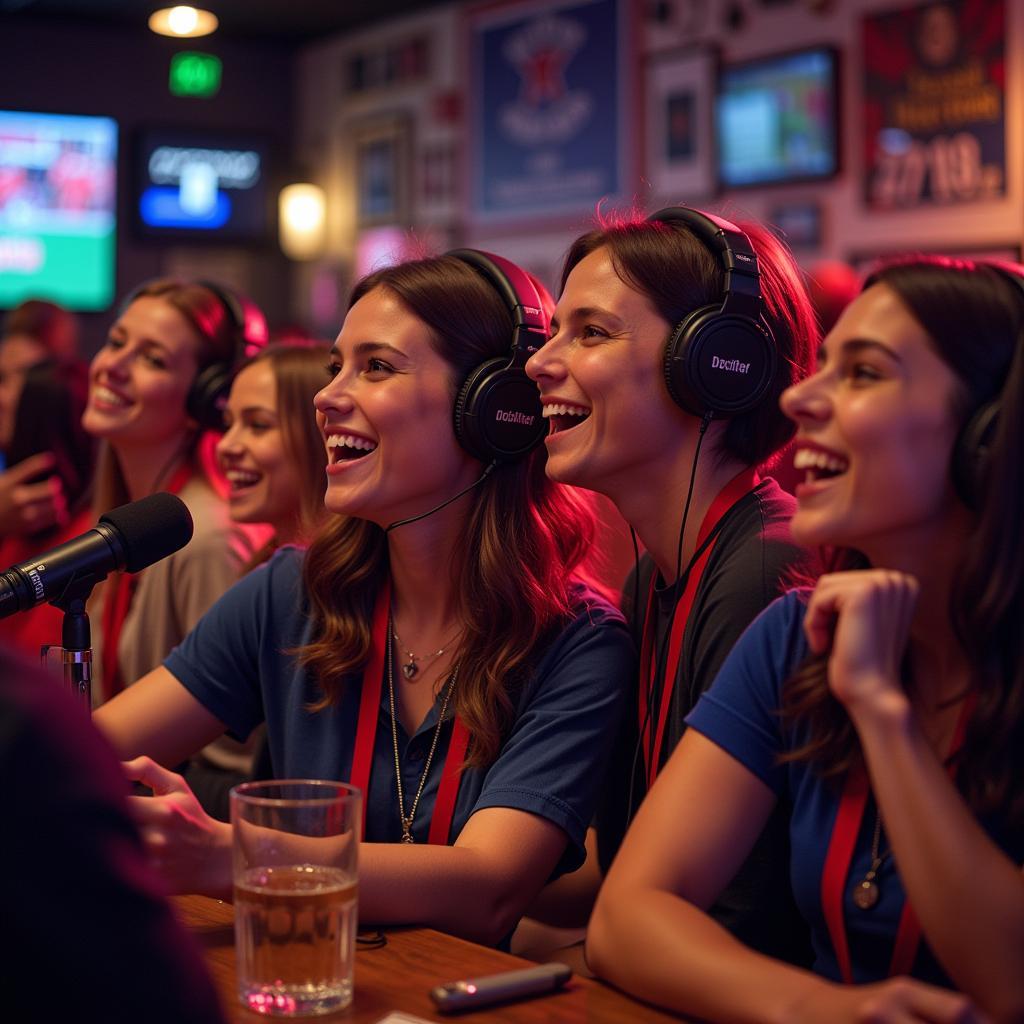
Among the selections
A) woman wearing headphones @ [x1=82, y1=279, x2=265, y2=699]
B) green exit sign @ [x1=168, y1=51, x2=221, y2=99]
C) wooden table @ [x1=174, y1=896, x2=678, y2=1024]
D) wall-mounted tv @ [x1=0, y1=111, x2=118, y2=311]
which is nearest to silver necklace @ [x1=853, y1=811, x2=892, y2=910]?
wooden table @ [x1=174, y1=896, x2=678, y2=1024]

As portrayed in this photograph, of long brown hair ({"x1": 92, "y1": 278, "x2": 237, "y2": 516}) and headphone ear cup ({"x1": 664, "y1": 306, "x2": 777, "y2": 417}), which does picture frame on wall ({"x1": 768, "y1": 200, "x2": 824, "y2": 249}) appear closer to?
long brown hair ({"x1": 92, "y1": 278, "x2": 237, "y2": 516})

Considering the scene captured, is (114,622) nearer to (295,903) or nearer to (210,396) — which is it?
(210,396)

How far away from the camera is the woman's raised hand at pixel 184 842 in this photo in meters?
1.37

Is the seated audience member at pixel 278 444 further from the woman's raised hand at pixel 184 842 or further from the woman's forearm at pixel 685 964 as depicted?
the woman's forearm at pixel 685 964

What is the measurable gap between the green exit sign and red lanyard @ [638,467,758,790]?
256 inches

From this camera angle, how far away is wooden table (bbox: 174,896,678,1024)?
1188 mm

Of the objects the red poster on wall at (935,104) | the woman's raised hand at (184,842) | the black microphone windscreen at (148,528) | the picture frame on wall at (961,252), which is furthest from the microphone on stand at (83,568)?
the red poster on wall at (935,104)

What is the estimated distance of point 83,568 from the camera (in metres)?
1.46

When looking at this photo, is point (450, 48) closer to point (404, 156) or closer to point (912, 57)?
point (404, 156)

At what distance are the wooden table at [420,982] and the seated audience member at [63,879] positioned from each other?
1.39 ft

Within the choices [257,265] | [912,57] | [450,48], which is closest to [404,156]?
[450,48]

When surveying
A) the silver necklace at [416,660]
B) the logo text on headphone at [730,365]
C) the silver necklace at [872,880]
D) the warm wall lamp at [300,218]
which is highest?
the warm wall lamp at [300,218]

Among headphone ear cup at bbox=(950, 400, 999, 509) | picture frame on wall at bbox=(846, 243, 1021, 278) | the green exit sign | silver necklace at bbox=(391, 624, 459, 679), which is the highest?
the green exit sign

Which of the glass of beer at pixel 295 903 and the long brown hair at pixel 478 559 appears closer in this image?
the glass of beer at pixel 295 903
